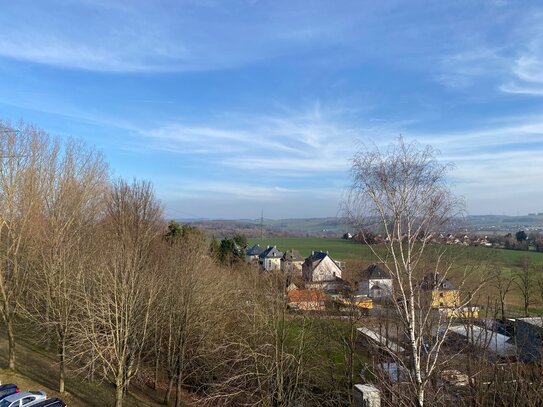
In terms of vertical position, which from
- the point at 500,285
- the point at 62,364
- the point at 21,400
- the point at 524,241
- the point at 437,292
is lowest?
the point at 21,400

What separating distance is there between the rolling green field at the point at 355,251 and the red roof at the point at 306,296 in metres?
3.14

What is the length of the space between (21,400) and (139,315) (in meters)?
5.16

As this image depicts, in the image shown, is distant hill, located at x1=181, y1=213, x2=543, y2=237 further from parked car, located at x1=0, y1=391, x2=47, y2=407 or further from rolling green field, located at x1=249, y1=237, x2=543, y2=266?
parked car, located at x1=0, y1=391, x2=47, y2=407

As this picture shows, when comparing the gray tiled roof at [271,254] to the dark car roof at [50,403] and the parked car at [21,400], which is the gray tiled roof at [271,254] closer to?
the dark car roof at [50,403]

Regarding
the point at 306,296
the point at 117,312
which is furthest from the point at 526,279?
the point at 117,312

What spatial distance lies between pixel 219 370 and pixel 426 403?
13856 millimetres

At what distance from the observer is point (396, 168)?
8914mm

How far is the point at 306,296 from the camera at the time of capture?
22312mm

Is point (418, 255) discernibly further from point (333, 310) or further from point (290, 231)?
point (290, 231)

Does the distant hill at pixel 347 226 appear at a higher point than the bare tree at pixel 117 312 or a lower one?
higher

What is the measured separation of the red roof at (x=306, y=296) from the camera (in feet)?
72.2

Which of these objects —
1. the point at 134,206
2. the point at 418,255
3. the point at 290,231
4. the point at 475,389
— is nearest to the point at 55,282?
the point at 134,206

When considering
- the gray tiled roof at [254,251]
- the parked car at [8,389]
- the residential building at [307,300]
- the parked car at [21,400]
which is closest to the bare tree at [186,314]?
the residential building at [307,300]

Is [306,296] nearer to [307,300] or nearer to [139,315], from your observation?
[307,300]
